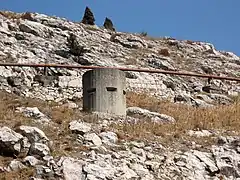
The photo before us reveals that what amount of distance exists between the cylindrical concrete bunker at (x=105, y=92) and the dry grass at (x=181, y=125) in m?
0.75

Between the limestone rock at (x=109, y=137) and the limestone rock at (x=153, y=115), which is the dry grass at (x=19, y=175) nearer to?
the limestone rock at (x=109, y=137)

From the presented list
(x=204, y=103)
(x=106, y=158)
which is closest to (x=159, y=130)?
(x=106, y=158)

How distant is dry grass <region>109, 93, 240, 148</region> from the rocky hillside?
2 cm

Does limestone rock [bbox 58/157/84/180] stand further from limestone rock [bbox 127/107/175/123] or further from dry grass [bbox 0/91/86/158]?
limestone rock [bbox 127/107/175/123]

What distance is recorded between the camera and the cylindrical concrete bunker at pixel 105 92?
13.0 m

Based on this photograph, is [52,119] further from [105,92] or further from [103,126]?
[105,92]

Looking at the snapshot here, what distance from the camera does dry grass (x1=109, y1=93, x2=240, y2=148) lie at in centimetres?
1166

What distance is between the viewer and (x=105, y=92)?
1304 centimetres

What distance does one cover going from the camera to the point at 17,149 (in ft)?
Result: 32.4

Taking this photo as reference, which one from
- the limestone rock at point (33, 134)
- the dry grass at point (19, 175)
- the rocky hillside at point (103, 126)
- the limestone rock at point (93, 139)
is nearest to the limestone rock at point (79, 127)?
the rocky hillside at point (103, 126)

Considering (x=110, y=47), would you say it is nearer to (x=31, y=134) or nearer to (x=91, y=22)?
(x=91, y=22)

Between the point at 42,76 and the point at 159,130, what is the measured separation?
308 inches

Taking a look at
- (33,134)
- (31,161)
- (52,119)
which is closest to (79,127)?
(52,119)

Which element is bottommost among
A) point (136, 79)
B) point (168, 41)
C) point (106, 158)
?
point (106, 158)
